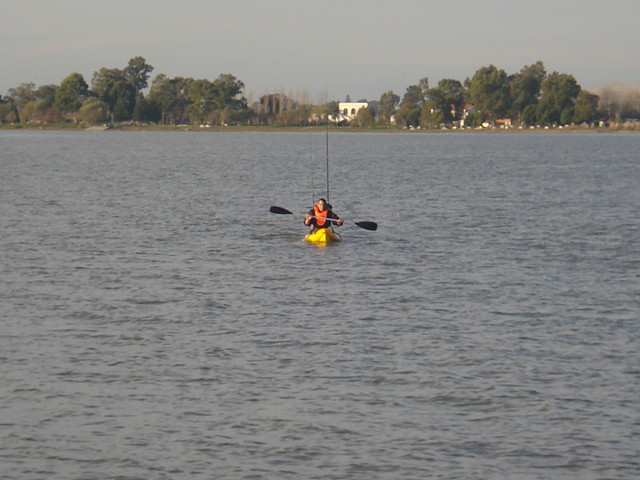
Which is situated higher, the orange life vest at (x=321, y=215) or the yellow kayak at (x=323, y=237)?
the orange life vest at (x=321, y=215)

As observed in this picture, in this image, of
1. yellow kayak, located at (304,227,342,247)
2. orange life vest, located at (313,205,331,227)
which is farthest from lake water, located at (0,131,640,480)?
orange life vest, located at (313,205,331,227)

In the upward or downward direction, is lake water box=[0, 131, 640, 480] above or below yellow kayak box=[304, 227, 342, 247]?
below

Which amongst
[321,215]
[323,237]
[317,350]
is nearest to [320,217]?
[321,215]

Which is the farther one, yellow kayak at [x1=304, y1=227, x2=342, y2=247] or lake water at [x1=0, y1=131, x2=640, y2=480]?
yellow kayak at [x1=304, y1=227, x2=342, y2=247]

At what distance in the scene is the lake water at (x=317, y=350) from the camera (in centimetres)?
1475

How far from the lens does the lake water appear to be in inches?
581

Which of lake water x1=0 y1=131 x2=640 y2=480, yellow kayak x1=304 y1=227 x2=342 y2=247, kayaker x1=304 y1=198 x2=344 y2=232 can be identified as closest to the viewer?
lake water x1=0 y1=131 x2=640 y2=480

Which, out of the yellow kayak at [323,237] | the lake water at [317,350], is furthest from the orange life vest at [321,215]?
the lake water at [317,350]

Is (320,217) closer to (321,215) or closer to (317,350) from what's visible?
(321,215)

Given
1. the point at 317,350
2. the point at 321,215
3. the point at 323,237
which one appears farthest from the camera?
the point at 323,237

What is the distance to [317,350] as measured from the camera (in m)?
20.0

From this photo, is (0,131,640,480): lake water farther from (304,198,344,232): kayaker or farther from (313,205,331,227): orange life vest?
(313,205,331,227): orange life vest

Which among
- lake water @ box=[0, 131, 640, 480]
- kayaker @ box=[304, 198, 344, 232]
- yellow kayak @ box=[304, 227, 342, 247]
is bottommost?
lake water @ box=[0, 131, 640, 480]

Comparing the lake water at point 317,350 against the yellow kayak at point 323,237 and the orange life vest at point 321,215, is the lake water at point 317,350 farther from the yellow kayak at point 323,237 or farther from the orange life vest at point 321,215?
the orange life vest at point 321,215
